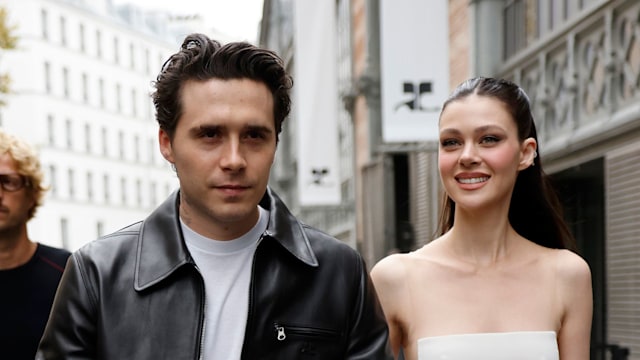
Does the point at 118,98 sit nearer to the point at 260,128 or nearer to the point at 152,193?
the point at 152,193

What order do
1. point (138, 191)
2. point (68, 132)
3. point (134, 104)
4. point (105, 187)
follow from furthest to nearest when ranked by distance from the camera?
1. point (138, 191)
2. point (134, 104)
3. point (105, 187)
4. point (68, 132)

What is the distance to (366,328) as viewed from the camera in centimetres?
283

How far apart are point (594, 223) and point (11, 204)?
5942mm

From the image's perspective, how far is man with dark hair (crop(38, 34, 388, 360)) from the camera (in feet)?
8.87

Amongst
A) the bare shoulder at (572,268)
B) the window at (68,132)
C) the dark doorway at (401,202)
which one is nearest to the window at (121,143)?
the window at (68,132)

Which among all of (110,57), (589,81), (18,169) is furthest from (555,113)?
(110,57)

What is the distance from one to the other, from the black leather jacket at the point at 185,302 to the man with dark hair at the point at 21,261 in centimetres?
193

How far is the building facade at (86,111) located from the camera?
69250 millimetres

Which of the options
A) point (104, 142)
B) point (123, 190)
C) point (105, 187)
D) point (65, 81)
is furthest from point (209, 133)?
point (123, 190)

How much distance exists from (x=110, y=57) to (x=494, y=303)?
7822 cm

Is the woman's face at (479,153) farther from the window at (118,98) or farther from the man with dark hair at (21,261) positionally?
the window at (118,98)

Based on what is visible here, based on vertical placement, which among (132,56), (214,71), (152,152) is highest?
(132,56)

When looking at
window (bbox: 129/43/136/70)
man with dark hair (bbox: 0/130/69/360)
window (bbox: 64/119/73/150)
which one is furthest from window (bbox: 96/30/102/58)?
man with dark hair (bbox: 0/130/69/360)

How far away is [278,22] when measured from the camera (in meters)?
43.4
